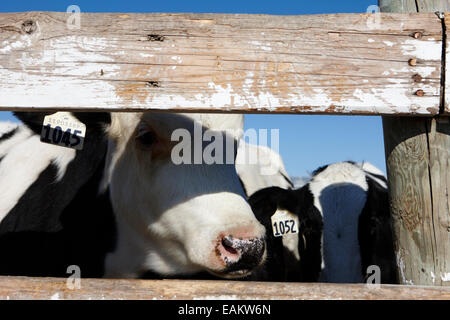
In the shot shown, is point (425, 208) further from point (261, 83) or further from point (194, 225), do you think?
point (194, 225)

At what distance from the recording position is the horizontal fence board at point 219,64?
1651 millimetres

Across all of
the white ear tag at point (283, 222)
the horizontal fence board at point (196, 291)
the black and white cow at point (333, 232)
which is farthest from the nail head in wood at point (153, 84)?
the white ear tag at point (283, 222)

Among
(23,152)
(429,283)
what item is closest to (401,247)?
(429,283)

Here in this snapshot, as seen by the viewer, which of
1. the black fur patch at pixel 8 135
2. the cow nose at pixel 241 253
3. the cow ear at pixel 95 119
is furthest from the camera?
the black fur patch at pixel 8 135

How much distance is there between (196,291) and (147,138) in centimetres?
131

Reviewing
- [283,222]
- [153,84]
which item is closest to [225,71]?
[153,84]

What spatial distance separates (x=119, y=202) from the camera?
3.00 meters

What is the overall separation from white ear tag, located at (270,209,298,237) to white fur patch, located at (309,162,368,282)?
0.32 meters

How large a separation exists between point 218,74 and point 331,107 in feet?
1.25

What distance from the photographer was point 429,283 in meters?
1.74

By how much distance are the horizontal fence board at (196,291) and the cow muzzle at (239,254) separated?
0.58 metres

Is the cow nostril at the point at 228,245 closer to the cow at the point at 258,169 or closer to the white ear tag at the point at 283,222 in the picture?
the white ear tag at the point at 283,222

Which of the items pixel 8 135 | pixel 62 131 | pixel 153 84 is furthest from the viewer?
pixel 8 135

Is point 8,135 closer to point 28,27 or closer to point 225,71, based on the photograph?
point 28,27
